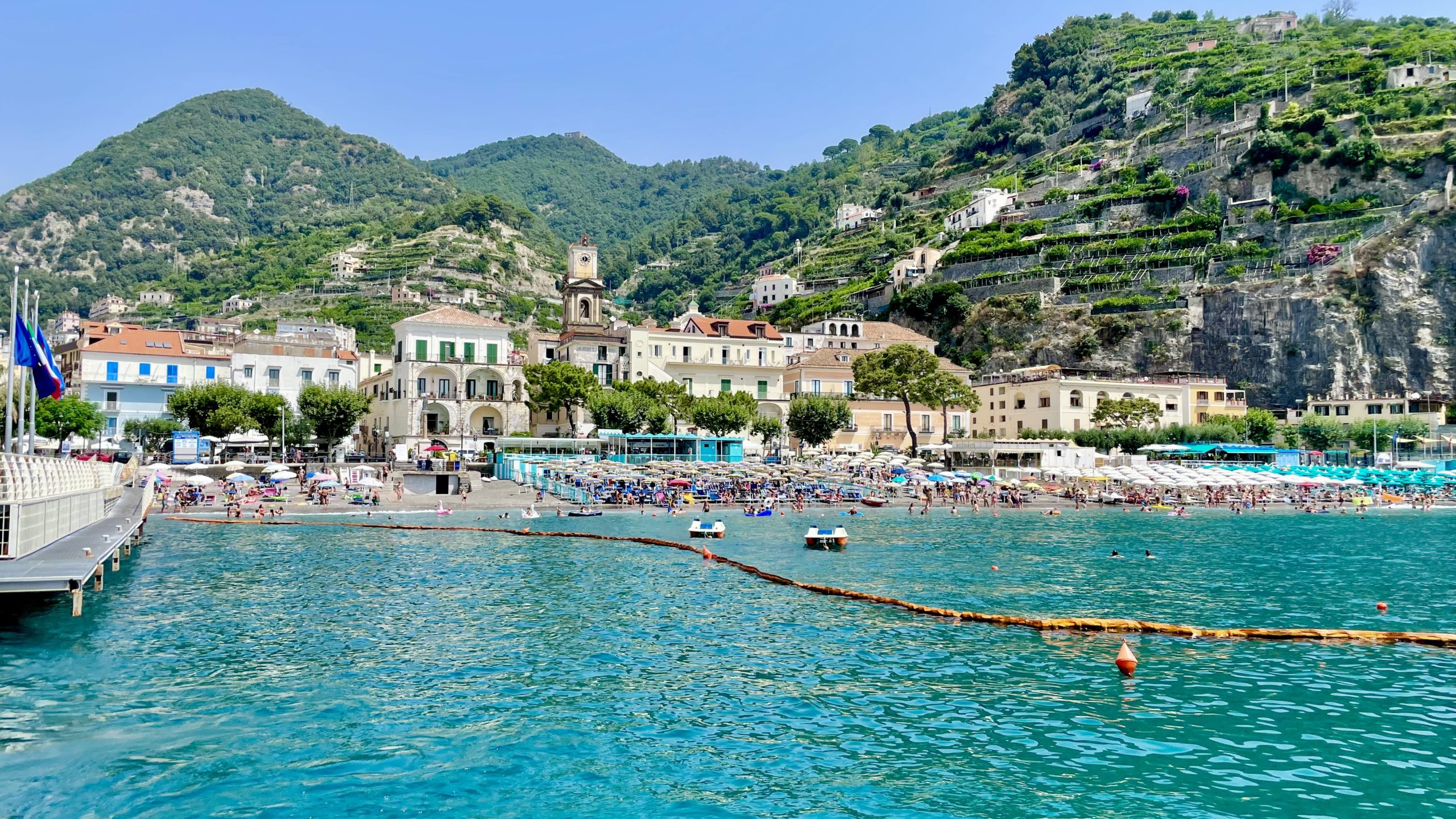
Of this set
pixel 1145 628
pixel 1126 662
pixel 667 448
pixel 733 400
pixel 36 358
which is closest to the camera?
pixel 1126 662

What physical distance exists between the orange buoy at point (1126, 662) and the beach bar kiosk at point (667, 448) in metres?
44.0

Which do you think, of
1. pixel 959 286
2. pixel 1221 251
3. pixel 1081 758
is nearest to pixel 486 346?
pixel 959 286

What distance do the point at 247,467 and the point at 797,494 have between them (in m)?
31.3

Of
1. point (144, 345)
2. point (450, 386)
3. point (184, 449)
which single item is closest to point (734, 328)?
point (450, 386)

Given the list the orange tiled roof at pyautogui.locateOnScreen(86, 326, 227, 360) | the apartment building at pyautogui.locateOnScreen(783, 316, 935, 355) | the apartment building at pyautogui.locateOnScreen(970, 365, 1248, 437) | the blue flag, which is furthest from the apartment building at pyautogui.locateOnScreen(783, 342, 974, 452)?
the blue flag

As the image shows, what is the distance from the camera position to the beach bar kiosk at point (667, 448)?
2413 inches

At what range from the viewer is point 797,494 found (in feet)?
168

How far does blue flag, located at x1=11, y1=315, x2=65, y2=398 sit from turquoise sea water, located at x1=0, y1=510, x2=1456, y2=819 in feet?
17.8

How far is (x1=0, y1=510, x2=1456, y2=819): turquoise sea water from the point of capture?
10.9 meters

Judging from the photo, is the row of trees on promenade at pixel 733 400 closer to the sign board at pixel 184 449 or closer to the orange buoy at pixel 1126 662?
the sign board at pixel 184 449

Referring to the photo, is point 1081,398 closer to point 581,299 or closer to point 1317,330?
point 1317,330

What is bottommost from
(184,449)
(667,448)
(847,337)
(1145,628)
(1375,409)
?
(1145,628)

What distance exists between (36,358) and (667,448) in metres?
42.0

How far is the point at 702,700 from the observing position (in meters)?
14.7
